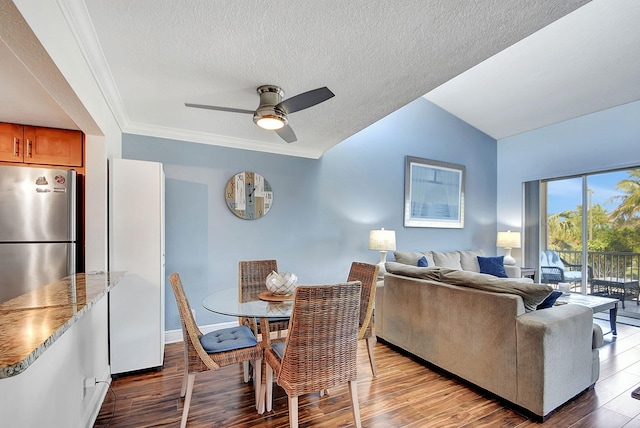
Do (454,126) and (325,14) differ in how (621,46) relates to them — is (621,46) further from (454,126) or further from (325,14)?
(325,14)

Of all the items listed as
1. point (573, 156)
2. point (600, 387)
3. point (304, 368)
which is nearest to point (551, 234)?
point (573, 156)

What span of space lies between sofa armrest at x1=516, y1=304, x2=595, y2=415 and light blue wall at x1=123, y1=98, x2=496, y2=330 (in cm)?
264

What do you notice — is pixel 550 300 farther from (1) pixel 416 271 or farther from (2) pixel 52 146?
(2) pixel 52 146

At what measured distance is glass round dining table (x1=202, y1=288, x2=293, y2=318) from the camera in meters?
1.96

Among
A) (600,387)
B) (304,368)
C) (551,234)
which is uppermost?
(551,234)

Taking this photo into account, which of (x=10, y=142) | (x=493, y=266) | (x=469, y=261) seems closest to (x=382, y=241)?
(x=469, y=261)

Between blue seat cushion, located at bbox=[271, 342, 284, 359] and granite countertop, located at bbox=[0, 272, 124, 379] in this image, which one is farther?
blue seat cushion, located at bbox=[271, 342, 284, 359]

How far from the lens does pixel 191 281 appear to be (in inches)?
139

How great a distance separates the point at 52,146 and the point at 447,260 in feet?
16.9

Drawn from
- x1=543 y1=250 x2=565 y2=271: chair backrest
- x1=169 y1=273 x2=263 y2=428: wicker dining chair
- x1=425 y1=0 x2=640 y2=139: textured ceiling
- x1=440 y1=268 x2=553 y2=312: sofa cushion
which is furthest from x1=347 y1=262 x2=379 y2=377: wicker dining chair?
x1=543 y1=250 x2=565 y2=271: chair backrest

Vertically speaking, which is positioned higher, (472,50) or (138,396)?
(472,50)

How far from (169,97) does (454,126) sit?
16.2 feet

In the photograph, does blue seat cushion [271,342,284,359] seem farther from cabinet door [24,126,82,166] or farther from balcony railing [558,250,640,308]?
balcony railing [558,250,640,308]

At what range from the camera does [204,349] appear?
199cm
